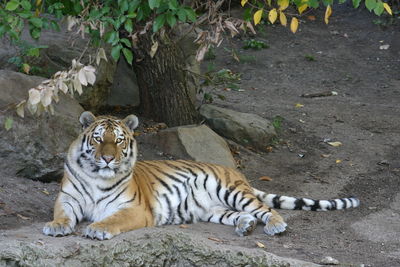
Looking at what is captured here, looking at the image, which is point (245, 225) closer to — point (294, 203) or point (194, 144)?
point (294, 203)

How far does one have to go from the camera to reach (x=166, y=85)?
8.60 meters

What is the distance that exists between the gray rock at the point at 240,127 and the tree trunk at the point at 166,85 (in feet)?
0.68

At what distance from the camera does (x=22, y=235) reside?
5.01 metres

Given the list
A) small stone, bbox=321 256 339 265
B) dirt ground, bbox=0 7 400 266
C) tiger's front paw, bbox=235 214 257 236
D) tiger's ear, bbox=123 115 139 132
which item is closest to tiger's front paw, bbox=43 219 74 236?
dirt ground, bbox=0 7 400 266

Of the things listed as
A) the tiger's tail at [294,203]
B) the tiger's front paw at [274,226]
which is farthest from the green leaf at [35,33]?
the tiger's tail at [294,203]

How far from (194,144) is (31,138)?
72.2 inches

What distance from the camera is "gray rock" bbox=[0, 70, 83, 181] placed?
6742 mm

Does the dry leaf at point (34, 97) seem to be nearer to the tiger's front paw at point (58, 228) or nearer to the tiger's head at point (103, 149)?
the tiger's front paw at point (58, 228)

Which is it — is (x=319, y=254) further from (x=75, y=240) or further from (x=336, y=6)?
(x=336, y=6)

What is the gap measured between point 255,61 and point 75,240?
8.36 m

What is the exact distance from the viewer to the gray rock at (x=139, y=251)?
185 inches

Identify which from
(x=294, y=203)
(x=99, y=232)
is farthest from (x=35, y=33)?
(x=294, y=203)

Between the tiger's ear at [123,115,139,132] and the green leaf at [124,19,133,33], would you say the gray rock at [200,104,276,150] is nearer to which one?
the tiger's ear at [123,115,139,132]

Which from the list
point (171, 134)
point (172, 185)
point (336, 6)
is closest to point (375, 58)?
point (336, 6)
